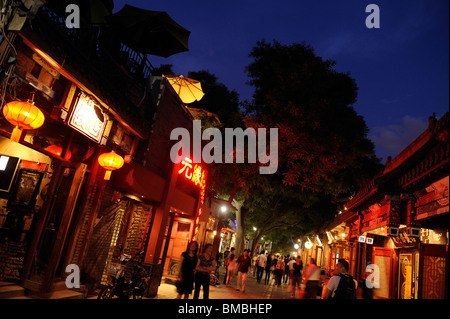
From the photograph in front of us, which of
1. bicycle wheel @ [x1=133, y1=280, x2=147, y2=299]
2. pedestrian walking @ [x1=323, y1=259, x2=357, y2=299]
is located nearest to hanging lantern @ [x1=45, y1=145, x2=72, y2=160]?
bicycle wheel @ [x1=133, y1=280, x2=147, y2=299]

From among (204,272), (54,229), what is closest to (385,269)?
(204,272)

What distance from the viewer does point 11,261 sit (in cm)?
721

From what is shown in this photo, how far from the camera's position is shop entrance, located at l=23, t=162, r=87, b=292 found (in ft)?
23.7

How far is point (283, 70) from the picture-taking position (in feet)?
50.4

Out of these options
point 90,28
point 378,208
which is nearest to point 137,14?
point 90,28

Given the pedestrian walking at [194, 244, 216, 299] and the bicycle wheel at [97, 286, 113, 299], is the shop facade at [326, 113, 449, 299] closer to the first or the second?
the pedestrian walking at [194, 244, 216, 299]

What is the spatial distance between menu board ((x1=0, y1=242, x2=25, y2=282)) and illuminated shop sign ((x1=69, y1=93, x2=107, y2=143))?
3.30 meters

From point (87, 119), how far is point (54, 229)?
9.89ft

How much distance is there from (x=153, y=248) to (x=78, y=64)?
676 cm

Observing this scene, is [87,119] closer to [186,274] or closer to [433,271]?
[186,274]

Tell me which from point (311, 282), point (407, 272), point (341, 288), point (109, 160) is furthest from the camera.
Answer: point (311, 282)

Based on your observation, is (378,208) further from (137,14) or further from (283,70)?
(137,14)

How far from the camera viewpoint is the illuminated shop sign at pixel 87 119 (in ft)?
24.2

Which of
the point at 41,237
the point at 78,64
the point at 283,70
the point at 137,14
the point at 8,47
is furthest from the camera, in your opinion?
the point at 283,70
